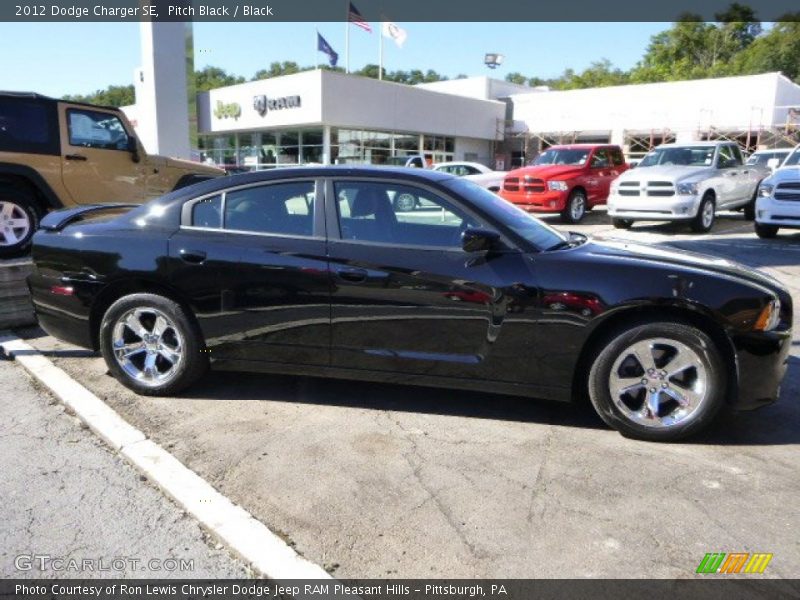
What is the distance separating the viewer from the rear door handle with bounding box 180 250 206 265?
419 centimetres

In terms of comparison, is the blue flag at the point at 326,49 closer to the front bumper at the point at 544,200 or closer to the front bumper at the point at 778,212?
the front bumper at the point at 544,200

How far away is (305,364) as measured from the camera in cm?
413

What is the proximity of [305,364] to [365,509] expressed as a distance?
134 cm

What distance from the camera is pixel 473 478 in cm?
328

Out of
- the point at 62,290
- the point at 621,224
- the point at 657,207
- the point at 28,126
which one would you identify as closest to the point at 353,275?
the point at 62,290

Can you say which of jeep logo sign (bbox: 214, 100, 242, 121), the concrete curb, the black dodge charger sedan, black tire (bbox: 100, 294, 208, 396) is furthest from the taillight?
jeep logo sign (bbox: 214, 100, 242, 121)

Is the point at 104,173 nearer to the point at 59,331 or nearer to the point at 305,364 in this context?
the point at 59,331

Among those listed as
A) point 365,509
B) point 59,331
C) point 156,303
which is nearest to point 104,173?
point 59,331

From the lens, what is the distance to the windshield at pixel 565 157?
53.2 ft

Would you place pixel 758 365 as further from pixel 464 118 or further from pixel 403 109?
pixel 464 118

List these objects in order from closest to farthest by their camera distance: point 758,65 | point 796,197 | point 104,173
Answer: point 104,173
point 796,197
point 758,65

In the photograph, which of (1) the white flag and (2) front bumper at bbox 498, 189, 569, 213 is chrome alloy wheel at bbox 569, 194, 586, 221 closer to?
(2) front bumper at bbox 498, 189, 569, 213

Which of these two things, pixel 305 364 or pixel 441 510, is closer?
pixel 441 510

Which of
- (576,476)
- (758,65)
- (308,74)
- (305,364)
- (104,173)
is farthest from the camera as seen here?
(758,65)
